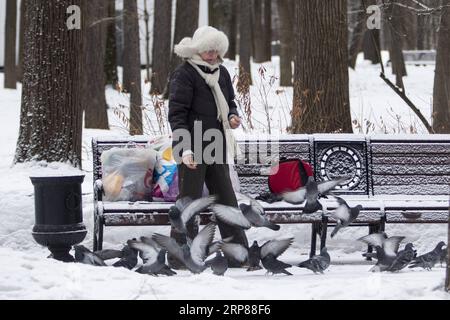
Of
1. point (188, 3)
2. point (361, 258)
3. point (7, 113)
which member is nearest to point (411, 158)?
point (361, 258)

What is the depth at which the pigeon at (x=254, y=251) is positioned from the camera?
830cm

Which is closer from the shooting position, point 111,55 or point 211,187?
point 211,187

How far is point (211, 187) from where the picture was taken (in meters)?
8.81

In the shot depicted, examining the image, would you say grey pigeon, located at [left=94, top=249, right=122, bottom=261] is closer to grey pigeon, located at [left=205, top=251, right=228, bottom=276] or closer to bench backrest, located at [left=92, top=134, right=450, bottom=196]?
grey pigeon, located at [left=205, top=251, right=228, bottom=276]

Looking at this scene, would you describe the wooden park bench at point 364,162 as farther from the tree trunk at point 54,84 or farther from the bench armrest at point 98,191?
the tree trunk at point 54,84

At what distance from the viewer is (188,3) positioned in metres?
24.7

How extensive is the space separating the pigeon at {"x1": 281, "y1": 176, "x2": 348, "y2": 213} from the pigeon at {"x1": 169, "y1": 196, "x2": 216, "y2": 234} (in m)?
0.94

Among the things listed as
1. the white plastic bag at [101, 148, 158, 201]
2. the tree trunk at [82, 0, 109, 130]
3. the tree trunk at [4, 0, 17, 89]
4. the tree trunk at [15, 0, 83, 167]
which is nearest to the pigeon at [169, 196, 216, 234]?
the white plastic bag at [101, 148, 158, 201]

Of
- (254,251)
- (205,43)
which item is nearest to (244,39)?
(205,43)

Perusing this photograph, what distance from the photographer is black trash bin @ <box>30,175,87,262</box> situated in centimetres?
901

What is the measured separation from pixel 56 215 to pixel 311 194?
205cm

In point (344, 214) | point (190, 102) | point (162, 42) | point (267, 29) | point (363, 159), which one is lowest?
point (344, 214)

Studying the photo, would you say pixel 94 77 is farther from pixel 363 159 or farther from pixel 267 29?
pixel 267 29
